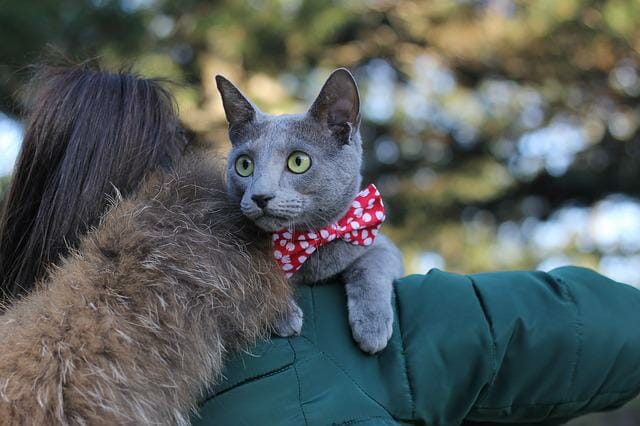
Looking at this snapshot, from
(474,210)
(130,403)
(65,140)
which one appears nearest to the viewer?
(130,403)

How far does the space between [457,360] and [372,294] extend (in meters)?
0.14

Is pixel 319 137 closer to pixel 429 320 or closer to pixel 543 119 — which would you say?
pixel 429 320

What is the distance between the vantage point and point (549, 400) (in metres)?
0.94

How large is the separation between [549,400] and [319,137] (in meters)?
0.48

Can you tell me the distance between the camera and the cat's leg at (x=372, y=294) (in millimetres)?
880

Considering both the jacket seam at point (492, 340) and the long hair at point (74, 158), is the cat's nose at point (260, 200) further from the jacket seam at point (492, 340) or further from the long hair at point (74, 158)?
the jacket seam at point (492, 340)

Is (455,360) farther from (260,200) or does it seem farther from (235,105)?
(235,105)

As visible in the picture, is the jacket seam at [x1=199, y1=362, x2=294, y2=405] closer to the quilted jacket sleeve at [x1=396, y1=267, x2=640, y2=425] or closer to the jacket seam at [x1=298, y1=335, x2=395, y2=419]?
the jacket seam at [x1=298, y1=335, x2=395, y2=419]

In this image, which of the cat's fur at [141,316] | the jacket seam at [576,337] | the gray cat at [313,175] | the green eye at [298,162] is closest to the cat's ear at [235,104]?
the gray cat at [313,175]

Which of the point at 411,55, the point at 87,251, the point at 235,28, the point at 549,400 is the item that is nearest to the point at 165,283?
the point at 87,251

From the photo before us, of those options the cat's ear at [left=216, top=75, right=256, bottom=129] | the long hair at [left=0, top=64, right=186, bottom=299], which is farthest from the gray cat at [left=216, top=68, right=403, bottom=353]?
the long hair at [left=0, top=64, right=186, bottom=299]

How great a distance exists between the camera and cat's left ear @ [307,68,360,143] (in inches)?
41.2

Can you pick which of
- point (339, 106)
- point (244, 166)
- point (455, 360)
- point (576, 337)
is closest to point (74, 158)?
point (244, 166)

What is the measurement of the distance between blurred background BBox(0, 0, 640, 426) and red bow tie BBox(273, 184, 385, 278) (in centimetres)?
211
